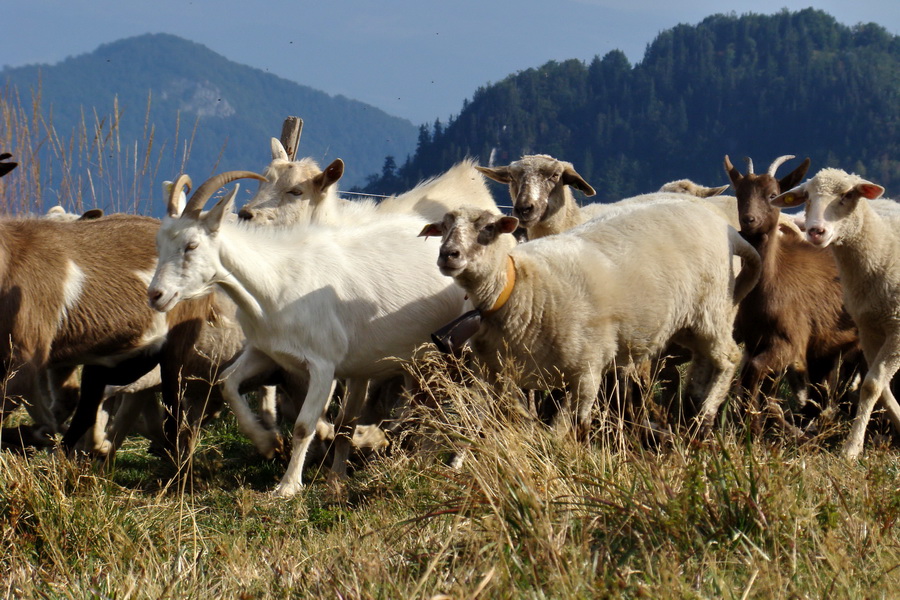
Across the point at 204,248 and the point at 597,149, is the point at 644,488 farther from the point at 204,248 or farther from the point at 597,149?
the point at 597,149

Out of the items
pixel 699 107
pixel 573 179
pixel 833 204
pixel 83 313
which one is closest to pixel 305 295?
pixel 83 313

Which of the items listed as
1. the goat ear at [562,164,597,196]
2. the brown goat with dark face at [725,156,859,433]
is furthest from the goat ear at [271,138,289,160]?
the brown goat with dark face at [725,156,859,433]

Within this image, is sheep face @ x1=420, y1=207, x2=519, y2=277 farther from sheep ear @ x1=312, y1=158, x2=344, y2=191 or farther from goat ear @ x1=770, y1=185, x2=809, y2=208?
sheep ear @ x1=312, y1=158, x2=344, y2=191

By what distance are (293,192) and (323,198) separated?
8.7 inches

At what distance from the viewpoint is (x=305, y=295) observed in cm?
619

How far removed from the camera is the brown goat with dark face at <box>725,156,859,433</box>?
6.54 metres

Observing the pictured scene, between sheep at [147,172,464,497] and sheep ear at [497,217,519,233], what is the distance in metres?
1.00

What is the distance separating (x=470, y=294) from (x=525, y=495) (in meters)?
2.04

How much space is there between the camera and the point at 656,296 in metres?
6.16

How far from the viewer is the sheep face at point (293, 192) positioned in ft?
25.2

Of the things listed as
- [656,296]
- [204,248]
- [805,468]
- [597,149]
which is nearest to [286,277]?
[204,248]

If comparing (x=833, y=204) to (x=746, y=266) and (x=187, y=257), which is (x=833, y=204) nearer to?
(x=746, y=266)

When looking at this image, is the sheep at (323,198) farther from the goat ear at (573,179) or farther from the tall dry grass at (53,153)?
the tall dry grass at (53,153)

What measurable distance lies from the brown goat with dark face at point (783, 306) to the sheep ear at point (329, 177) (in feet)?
8.95
